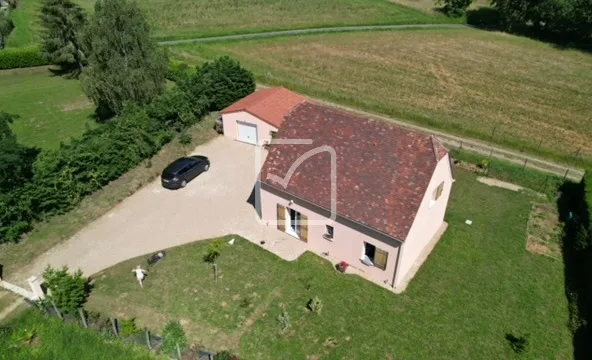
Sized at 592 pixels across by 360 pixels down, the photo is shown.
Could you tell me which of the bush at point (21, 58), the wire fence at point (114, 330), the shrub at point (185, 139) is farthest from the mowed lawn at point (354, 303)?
the bush at point (21, 58)

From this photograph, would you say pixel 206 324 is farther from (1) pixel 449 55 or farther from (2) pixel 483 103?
(1) pixel 449 55

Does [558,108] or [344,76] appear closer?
[558,108]

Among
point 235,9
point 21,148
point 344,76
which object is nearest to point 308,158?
point 21,148

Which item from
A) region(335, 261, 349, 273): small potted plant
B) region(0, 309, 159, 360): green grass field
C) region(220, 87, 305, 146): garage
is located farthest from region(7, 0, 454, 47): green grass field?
region(0, 309, 159, 360): green grass field

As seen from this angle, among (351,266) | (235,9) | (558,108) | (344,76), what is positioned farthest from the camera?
(235,9)

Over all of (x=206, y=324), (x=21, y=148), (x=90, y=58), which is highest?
(x=90, y=58)

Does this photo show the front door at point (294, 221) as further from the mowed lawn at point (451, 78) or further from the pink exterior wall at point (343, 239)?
the mowed lawn at point (451, 78)
